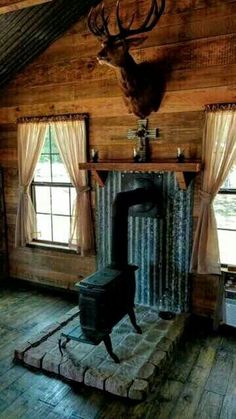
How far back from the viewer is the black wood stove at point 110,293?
277cm

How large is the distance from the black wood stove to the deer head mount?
0.97m

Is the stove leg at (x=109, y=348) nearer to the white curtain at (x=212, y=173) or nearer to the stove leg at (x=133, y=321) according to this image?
the stove leg at (x=133, y=321)

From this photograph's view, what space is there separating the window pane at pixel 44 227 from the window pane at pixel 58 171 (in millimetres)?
566

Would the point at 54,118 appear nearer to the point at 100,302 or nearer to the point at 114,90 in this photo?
the point at 114,90

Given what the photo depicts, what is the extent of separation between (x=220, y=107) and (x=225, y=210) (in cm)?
106

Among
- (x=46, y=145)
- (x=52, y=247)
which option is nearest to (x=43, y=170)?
(x=46, y=145)

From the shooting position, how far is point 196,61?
3.39 m

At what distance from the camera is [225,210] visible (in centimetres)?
355

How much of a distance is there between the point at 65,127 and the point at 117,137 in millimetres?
705

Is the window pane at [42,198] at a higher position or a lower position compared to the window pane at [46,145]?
lower

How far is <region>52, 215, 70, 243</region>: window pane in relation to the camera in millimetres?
4520

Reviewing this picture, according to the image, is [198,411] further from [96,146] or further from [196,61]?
[196,61]

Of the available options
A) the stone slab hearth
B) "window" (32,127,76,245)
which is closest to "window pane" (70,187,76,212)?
"window" (32,127,76,245)

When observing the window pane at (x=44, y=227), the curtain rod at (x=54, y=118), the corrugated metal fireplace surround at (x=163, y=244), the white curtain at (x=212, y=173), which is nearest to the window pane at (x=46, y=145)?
the curtain rod at (x=54, y=118)
